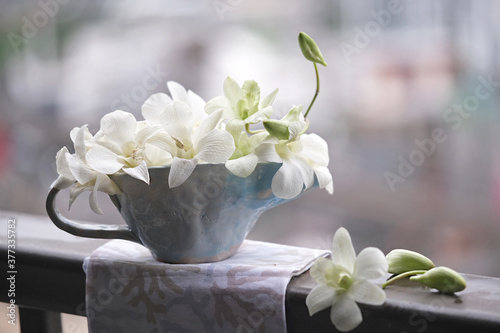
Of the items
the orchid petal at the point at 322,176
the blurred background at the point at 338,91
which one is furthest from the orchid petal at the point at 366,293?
the blurred background at the point at 338,91

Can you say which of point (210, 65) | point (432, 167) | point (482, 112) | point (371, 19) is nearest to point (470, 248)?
point (432, 167)

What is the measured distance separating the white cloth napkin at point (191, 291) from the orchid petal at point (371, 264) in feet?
0.25

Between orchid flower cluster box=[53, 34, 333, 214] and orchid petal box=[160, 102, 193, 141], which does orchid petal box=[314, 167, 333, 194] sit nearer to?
orchid flower cluster box=[53, 34, 333, 214]

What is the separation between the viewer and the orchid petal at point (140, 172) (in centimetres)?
47

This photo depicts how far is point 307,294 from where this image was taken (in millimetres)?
467

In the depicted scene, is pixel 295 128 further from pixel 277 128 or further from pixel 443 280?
pixel 443 280

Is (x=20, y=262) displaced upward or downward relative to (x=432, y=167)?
upward

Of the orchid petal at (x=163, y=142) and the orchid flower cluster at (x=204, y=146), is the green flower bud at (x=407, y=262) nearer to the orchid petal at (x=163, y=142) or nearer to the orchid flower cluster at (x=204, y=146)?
the orchid flower cluster at (x=204, y=146)

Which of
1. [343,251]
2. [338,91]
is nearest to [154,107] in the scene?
[343,251]

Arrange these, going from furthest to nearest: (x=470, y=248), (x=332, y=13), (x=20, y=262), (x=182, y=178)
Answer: (x=332, y=13) < (x=470, y=248) < (x=20, y=262) < (x=182, y=178)

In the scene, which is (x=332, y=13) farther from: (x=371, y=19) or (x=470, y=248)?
(x=470, y=248)

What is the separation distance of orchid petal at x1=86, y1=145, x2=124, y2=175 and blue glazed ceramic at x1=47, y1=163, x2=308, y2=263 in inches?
0.7

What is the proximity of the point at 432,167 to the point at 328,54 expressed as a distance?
0.96 metres

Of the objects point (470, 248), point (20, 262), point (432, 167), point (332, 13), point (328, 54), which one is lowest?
point (470, 248)
